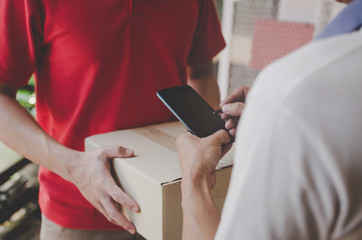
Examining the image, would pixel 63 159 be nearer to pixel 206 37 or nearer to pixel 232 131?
pixel 232 131

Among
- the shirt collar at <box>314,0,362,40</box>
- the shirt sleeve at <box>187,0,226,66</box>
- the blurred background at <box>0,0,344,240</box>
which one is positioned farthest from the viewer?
the blurred background at <box>0,0,344,240</box>

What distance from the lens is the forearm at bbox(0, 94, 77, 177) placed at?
83 centimetres

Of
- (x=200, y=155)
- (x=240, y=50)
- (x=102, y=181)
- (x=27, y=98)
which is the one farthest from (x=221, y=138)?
(x=240, y=50)

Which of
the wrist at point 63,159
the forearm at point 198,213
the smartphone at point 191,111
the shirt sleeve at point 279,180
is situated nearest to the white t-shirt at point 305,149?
the shirt sleeve at point 279,180

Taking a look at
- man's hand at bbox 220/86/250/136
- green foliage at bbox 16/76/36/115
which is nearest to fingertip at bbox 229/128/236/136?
man's hand at bbox 220/86/250/136

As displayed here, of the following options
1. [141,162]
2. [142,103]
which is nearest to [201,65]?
[142,103]

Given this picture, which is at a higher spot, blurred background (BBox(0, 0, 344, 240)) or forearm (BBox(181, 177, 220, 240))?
forearm (BBox(181, 177, 220, 240))

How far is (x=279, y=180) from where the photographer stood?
A: 341 millimetres

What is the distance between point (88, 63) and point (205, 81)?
1.62ft

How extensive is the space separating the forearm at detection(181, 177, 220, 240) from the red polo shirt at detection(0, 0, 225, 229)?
1.43ft

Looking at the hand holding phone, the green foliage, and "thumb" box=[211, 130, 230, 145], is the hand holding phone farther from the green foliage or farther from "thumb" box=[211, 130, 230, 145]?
the green foliage

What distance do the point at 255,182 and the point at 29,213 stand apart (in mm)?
2075

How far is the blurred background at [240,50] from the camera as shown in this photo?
6.09 ft

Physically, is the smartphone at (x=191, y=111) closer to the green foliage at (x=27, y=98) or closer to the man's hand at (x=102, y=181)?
the man's hand at (x=102, y=181)
